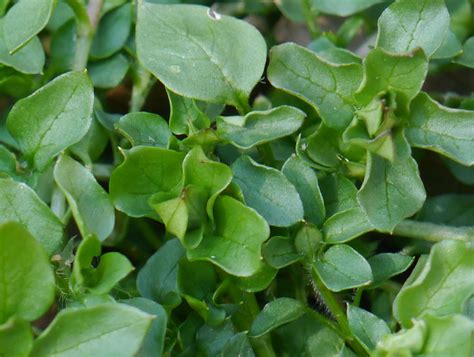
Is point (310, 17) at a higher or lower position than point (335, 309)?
higher

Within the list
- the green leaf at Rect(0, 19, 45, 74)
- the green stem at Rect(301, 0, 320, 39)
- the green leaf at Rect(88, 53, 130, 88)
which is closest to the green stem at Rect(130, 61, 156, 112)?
the green leaf at Rect(88, 53, 130, 88)

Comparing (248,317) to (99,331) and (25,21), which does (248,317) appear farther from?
(25,21)

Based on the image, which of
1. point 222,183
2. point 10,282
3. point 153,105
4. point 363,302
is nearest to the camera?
point 10,282

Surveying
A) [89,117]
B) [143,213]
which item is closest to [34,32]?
[89,117]

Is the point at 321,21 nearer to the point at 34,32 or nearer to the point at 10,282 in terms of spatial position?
the point at 34,32

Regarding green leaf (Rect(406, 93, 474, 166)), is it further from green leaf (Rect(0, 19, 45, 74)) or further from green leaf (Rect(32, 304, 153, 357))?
green leaf (Rect(0, 19, 45, 74))

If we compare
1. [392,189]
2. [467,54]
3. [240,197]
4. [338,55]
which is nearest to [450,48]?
[467,54]
